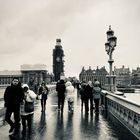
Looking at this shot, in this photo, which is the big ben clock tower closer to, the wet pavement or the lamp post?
the lamp post

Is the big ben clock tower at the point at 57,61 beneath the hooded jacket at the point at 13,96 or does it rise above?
above

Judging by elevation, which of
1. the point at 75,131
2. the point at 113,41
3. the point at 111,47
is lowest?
the point at 75,131

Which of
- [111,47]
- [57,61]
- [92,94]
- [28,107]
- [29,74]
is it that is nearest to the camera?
[28,107]

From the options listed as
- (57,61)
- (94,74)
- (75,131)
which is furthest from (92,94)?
(94,74)

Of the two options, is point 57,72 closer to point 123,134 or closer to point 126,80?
point 126,80

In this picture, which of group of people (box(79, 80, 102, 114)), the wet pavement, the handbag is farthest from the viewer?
group of people (box(79, 80, 102, 114))

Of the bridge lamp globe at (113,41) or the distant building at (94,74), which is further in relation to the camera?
the distant building at (94,74)

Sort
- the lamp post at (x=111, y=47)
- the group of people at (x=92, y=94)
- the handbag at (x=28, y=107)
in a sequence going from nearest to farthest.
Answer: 1. the handbag at (x=28, y=107)
2. the group of people at (x=92, y=94)
3. the lamp post at (x=111, y=47)

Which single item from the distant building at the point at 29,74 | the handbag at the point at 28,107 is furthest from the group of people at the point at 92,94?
the distant building at the point at 29,74

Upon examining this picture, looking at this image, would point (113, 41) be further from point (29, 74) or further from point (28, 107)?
point (29, 74)

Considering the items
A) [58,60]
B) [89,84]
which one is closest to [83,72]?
[58,60]

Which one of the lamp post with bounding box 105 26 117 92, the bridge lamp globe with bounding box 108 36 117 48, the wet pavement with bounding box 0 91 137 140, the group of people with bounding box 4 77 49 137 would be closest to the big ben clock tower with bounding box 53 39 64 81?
the lamp post with bounding box 105 26 117 92

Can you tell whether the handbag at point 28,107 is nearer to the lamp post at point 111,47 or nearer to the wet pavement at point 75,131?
the wet pavement at point 75,131

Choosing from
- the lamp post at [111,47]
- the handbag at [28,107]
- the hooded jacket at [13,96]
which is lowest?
the handbag at [28,107]
